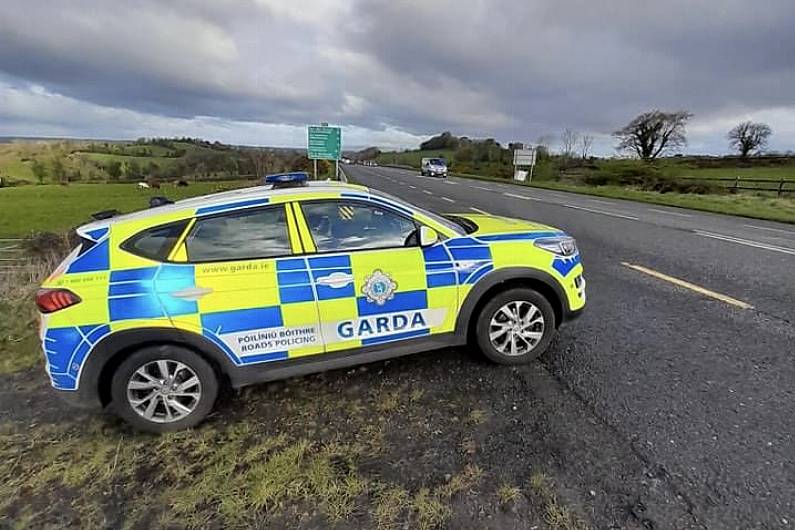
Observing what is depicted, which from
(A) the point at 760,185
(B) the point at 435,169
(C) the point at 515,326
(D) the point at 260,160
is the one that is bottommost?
(C) the point at 515,326

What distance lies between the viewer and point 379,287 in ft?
9.14

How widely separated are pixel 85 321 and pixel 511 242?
299 centimetres

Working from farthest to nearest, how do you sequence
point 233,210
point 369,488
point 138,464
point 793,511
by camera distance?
point 233,210 → point 138,464 → point 369,488 → point 793,511

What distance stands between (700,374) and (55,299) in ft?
15.1

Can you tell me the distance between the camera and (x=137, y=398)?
2514mm

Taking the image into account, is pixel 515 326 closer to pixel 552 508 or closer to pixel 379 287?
pixel 379 287

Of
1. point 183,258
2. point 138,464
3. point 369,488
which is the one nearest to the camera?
point 369,488

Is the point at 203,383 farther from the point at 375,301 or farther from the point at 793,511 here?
the point at 793,511

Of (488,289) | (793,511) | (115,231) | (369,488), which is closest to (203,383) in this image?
(115,231)

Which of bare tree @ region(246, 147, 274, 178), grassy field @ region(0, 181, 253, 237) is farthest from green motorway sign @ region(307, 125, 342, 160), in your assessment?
bare tree @ region(246, 147, 274, 178)

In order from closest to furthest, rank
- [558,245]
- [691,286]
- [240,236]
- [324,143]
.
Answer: [240,236]
[558,245]
[691,286]
[324,143]

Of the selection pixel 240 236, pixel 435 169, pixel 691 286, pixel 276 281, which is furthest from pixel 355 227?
pixel 435 169

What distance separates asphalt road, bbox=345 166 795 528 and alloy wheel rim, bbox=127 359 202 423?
2.74m

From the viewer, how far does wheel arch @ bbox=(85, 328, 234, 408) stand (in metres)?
2.36
